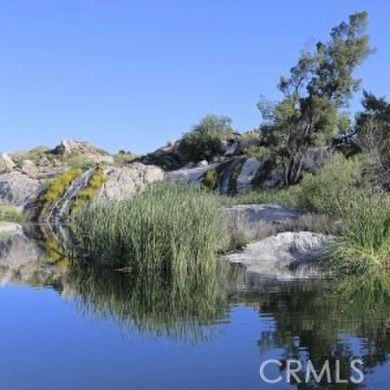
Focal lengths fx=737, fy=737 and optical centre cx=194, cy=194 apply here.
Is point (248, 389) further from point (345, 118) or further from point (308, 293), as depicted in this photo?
point (345, 118)

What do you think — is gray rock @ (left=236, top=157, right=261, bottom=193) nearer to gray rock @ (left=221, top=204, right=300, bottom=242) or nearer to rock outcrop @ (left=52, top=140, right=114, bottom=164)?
gray rock @ (left=221, top=204, right=300, bottom=242)

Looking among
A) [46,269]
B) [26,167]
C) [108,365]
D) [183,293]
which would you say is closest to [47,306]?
[183,293]

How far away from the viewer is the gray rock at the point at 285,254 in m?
18.8

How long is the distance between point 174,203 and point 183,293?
4576mm

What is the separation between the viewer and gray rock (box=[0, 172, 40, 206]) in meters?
55.2

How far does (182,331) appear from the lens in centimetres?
1125

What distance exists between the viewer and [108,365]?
30.4 ft

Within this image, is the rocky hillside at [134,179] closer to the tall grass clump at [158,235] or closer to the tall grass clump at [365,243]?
the tall grass clump at [365,243]

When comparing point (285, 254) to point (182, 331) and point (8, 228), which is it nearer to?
point (182, 331)

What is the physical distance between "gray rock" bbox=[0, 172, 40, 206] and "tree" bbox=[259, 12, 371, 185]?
22.0 meters

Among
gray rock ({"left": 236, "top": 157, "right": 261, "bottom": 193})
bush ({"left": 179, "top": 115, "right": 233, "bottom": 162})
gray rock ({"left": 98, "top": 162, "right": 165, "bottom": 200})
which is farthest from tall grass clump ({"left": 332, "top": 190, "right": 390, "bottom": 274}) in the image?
bush ({"left": 179, "top": 115, "right": 233, "bottom": 162})

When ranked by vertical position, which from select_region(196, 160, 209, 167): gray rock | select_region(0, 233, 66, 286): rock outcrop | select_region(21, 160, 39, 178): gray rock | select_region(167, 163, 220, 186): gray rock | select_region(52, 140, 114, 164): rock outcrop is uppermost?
select_region(52, 140, 114, 164): rock outcrop

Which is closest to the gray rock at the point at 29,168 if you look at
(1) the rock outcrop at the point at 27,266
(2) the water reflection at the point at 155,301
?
(1) the rock outcrop at the point at 27,266

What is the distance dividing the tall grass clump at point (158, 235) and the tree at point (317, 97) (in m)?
20.8
